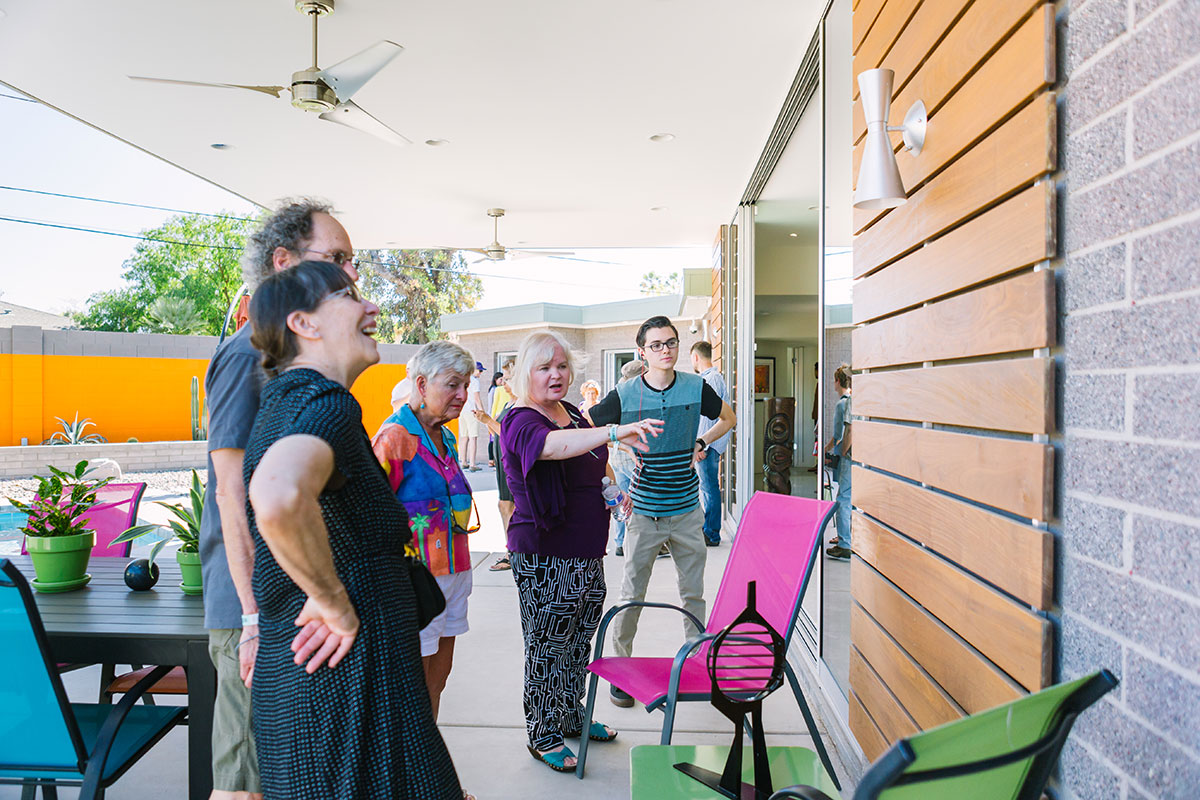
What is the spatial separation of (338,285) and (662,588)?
3.96 metres

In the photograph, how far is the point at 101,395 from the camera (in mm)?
14781

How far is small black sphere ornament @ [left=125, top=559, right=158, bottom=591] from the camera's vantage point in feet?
7.72

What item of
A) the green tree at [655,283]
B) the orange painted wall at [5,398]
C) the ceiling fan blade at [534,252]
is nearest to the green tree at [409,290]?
the green tree at [655,283]

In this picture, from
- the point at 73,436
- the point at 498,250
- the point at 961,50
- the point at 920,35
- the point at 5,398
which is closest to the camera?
the point at 961,50

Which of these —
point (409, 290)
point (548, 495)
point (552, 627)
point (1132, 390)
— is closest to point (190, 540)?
point (548, 495)

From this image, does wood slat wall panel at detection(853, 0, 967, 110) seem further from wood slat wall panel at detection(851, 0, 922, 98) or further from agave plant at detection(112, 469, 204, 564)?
agave plant at detection(112, 469, 204, 564)

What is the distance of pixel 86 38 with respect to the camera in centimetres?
406

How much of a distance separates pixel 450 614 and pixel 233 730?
2.90 ft

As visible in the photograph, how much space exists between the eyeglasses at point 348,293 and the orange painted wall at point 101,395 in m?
12.3

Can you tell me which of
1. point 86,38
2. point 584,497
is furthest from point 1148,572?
point 86,38

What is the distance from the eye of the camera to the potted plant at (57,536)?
7.78 feet

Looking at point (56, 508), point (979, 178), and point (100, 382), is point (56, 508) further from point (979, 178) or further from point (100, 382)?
point (100, 382)

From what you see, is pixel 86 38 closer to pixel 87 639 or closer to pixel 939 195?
pixel 87 639

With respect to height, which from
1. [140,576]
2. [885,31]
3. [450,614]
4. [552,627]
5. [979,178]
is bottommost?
[552,627]
